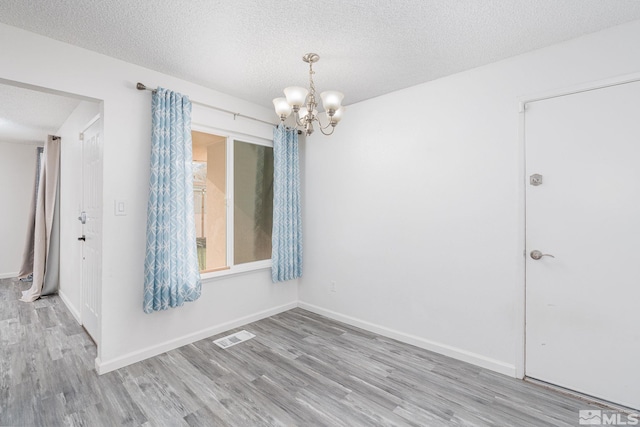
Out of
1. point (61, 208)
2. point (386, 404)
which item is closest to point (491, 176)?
point (386, 404)

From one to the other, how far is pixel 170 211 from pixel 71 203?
2259 mm

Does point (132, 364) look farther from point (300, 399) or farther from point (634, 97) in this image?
point (634, 97)

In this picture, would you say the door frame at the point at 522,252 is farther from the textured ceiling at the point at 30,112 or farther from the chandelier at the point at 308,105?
the textured ceiling at the point at 30,112

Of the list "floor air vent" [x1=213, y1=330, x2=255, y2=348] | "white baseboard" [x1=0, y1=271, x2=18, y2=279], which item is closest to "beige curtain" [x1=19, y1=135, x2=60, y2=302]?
"white baseboard" [x1=0, y1=271, x2=18, y2=279]

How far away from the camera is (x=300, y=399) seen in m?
2.13

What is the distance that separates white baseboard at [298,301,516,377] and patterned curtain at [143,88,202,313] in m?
1.68

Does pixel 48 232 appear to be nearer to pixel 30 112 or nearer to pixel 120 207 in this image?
pixel 30 112

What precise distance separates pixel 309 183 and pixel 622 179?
2897 millimetres

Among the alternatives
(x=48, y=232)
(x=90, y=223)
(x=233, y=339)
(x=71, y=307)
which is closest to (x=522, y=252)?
(x=233, y=339)

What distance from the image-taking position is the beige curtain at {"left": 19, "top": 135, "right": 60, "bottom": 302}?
4465mm

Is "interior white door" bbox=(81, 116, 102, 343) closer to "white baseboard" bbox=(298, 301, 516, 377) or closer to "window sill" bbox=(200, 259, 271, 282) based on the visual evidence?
"window sill" bbox=(200, 259, 271, 282)

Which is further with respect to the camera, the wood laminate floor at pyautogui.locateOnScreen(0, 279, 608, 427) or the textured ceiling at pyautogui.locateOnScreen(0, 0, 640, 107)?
the wood laminate floor at pyautogui.locateOnScreen(0, 279, 608, 427)

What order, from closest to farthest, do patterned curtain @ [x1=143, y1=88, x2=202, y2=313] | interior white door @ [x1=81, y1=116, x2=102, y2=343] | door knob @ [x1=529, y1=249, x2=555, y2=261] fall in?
door knob @ [x1=529, y1=249, x2=555, y2=261] → patterned curtain @ [x1=143, y1=88, x2=202, y2=313] → interior white door @ [x1=81, y1=116, x2=102, y2=343]

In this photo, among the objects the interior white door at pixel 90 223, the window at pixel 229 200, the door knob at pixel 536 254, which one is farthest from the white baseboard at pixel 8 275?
the door knob at pixel 536 254
